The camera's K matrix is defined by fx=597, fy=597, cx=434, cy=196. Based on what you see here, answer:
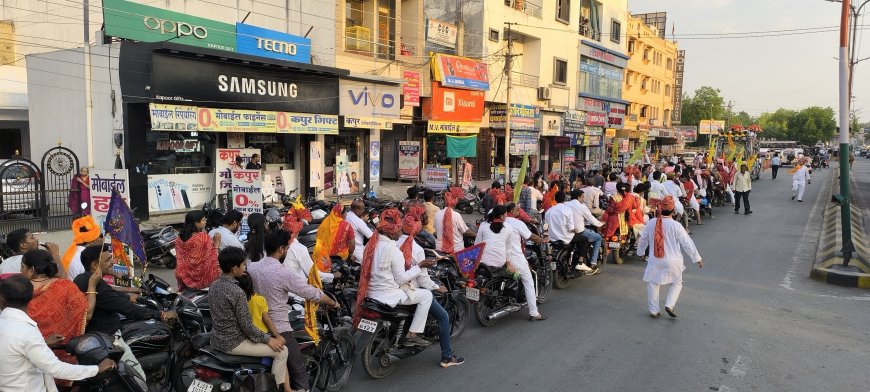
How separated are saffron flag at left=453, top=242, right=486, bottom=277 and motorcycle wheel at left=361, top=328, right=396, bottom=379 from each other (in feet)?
5.64

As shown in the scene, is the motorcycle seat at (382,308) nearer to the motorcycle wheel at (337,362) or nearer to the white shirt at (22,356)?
the motorcycle wheel at (337,362)

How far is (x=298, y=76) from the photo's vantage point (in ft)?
57.2

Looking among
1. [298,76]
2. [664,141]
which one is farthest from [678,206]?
[664,141]

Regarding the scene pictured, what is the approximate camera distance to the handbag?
14.8 feet

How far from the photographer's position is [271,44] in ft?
56.0

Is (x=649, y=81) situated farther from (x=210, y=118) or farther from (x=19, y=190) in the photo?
(x=19, y=190)

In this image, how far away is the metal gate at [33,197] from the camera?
11.5 metres

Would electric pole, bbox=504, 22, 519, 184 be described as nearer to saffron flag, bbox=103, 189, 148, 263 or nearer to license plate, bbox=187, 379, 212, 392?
saffron flag, bbox=103, 189, 148, 263

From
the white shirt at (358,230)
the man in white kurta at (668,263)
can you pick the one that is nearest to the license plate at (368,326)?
the white shirt at (358,230)

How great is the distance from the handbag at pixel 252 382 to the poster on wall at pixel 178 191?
10.9 m

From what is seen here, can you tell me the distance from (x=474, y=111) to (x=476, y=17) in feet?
14.3

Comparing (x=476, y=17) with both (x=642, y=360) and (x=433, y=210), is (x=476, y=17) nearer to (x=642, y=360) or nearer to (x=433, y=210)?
(x=433, y=210)

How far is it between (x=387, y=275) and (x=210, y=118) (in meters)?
10.3

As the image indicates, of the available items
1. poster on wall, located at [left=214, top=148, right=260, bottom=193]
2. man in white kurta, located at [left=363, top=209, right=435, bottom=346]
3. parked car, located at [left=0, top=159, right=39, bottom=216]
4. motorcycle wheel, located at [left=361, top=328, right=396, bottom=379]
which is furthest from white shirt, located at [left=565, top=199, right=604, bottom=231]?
parked car, located at [left=0, top=159, right=39, bottom=216]
